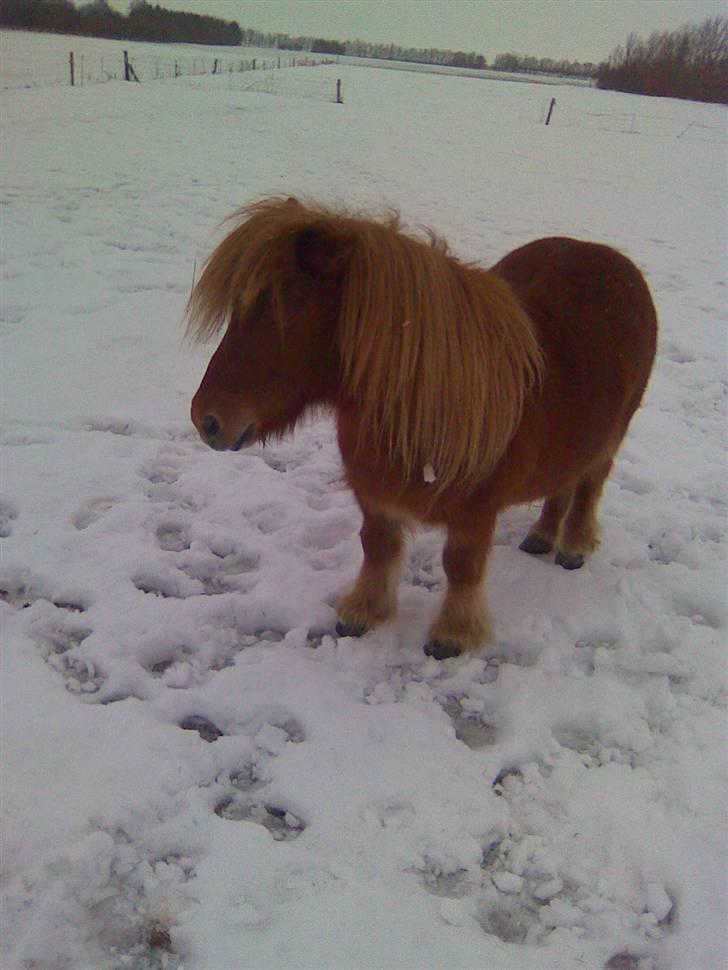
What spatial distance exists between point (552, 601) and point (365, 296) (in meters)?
1.43

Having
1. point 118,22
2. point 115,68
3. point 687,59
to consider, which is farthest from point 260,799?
point 115,68

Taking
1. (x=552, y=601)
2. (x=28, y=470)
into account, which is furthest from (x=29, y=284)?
(x=552, y=601)

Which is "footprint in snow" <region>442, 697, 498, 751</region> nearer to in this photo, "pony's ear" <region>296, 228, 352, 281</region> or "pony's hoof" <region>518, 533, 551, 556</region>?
"pony's hoof" <region>518, 533, 551, 556</region>

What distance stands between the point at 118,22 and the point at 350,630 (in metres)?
13.1

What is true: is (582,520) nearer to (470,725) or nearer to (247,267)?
(470,725)

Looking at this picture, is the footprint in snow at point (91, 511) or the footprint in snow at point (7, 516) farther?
the footprint in snow at point (91, 511)

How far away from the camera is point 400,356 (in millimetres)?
1538

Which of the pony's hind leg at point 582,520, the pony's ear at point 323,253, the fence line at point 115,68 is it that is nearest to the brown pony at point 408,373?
the pony's ear at point 323,253

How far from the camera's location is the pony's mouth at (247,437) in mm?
1574

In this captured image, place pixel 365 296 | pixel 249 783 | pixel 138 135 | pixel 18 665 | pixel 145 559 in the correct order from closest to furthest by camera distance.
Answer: pixel 365 296, pixel 249 783, pixel 18 665, pixel 145 559, pixel 138 135

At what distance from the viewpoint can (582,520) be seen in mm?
2623

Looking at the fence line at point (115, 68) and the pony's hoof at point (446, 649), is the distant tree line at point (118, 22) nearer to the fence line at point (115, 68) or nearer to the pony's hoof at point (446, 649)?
the fence line at point (115, 68)

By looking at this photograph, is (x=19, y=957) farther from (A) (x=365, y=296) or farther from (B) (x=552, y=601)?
(B) (x=552, y=601)

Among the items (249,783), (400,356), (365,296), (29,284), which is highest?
(365,296)
